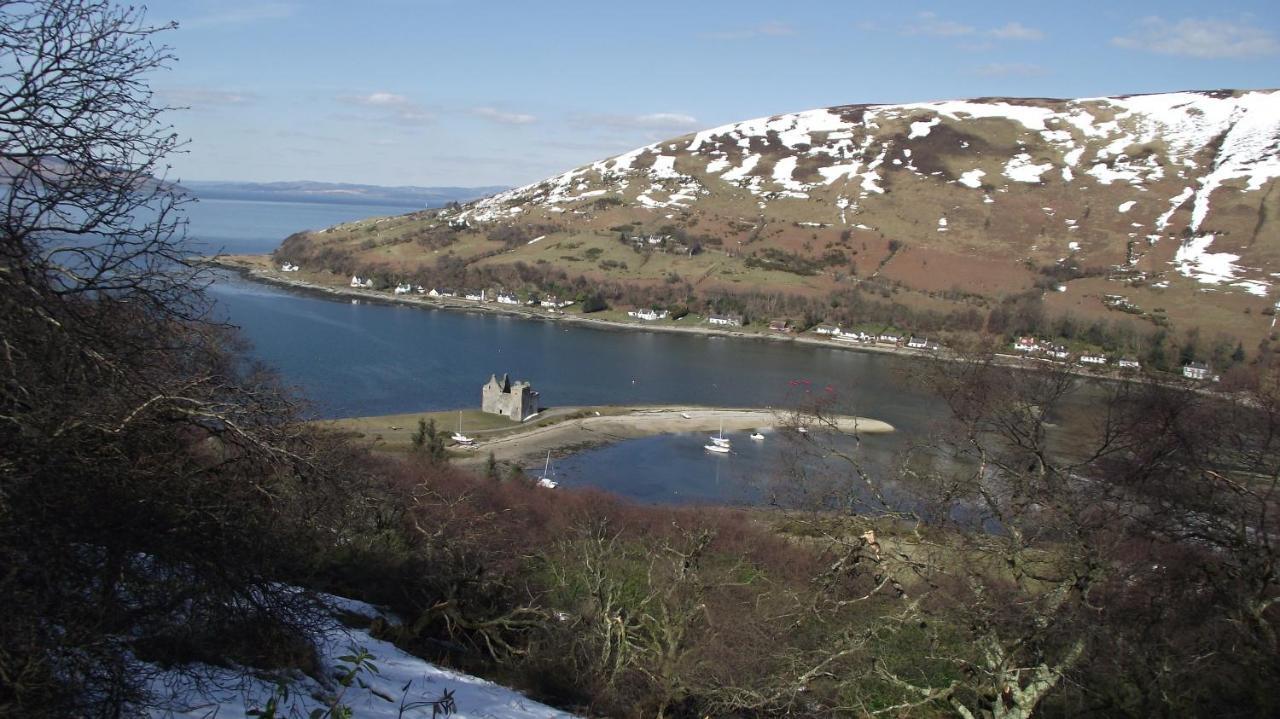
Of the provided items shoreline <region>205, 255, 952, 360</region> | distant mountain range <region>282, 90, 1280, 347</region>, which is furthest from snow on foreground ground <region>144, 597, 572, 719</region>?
distant mountain range <region>282, 90, 1280, 347</region>

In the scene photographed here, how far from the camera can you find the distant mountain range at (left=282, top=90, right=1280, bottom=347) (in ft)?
212

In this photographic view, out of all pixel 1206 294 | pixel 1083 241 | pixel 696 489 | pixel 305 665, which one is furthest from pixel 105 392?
pixel 1083 241

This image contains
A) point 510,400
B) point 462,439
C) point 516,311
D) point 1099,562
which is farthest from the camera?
point 516,311

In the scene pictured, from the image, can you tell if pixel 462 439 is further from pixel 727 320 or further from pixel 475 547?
pixel 727 320

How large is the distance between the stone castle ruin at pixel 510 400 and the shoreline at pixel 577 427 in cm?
66

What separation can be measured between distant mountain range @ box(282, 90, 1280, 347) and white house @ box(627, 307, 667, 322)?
3762mm

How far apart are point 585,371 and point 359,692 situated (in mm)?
39554

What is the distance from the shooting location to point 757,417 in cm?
3488

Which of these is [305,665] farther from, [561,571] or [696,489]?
[696,489]

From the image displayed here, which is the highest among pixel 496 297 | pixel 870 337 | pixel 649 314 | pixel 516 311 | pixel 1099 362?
pixel 1099 362

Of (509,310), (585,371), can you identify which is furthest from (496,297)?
(585,371)

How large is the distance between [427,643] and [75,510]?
4.45 meters

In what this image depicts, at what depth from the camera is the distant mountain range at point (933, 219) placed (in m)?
64.7

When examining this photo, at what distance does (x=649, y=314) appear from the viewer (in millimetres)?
63062
